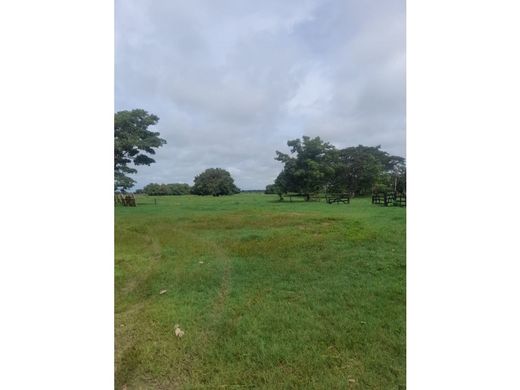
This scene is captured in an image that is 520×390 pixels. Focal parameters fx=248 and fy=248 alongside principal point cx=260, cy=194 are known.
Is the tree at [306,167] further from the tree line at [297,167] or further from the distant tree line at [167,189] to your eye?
the distant tree line at [167,189]

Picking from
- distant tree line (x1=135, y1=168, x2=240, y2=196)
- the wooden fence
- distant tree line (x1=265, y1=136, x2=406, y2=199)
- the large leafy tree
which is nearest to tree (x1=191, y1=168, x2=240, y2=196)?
distant tree line (x1=135, y1=168, x2=240, y2=196)

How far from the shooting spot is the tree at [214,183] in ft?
5.80

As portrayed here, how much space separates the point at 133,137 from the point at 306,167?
4.03ft

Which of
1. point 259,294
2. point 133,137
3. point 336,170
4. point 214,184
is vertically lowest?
point 259,294

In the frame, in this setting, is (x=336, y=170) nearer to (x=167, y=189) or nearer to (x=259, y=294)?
(x=259, y=294)

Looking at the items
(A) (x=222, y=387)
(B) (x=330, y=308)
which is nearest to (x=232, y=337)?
(A) (x=222, y=387)

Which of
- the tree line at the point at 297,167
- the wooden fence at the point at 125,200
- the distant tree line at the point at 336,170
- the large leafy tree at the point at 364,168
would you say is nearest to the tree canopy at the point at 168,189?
the tree line at the point at 297,167

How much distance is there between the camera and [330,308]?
1.53 meters

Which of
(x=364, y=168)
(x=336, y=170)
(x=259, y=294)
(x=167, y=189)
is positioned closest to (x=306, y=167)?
(x=336, y=170)

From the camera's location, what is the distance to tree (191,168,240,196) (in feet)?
5.80

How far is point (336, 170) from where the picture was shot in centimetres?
184

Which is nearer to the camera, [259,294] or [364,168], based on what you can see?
[259,294]
